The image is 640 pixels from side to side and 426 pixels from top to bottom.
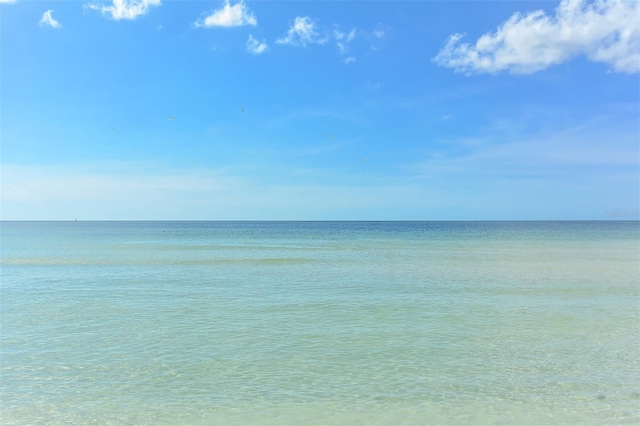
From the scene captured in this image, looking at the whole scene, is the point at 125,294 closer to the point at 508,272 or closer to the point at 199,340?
the point at 199,340

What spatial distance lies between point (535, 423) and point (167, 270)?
24.2 m

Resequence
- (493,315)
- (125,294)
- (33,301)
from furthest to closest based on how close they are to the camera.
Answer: (125,294)
(33,301)
(493,315)

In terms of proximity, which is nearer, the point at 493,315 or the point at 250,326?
the point at 250,326

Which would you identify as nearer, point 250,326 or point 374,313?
point 250,326

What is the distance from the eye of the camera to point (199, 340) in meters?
11.7

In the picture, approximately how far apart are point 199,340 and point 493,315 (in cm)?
875

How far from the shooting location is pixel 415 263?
102ft

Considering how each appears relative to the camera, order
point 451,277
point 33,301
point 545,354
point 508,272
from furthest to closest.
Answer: point 508,272 < point 451,277 < point 33,301 < point 545,354

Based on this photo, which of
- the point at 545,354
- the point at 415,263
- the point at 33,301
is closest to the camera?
the point at 545,354

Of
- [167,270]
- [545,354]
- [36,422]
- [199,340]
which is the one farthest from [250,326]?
[167,270]

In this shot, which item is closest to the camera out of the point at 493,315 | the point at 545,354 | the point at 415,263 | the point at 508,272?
the point at 545,354

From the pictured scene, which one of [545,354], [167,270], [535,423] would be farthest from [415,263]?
[535,423]

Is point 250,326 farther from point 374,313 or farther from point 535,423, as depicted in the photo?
point 535,423

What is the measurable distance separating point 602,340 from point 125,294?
16445 millimetres
